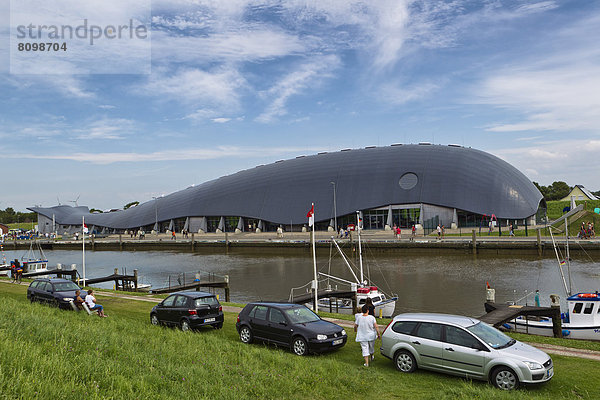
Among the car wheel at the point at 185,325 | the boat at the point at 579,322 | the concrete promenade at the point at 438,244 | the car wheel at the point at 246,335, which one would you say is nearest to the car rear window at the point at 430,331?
the car wheel at the point at 246,335

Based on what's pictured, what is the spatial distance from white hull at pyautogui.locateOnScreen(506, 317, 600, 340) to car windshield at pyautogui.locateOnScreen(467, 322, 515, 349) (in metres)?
12.1

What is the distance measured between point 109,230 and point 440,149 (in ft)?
326

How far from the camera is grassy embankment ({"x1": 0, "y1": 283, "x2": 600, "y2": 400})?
26.5 ft

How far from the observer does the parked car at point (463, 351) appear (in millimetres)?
10405

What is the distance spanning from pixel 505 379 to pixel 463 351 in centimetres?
108

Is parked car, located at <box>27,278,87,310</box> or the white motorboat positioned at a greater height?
parked car, located at <box>27,278,87,310</box>

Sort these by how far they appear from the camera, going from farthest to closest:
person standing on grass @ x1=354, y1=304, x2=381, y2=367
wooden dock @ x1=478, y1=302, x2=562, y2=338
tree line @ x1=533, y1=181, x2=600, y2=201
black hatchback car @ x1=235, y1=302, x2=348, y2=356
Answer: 1. tree line @ x1=533, y1=181, x2=600, y2=201
2. wooden dock @ x1=478, y1=302, x2=562, y2=338
3. black hatchback car @ x1=235, y1=302, x2=348, y2=356
4. person standing on grass @ x1=354, y1=304, x2=381, y2=367

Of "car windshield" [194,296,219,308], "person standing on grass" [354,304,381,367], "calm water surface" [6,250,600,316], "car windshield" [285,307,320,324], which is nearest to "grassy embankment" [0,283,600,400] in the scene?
"person standing on grass" [354,304,381,367]

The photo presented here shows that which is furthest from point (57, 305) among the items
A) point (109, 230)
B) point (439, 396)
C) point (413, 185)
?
point (109, 230)

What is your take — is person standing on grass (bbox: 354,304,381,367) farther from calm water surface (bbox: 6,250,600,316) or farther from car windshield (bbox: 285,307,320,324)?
calm water surface (bbox: 6,250,600,316)

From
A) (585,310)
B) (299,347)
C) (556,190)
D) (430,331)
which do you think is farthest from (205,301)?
(556,190)

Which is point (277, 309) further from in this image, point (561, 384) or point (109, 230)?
point (109, 230)

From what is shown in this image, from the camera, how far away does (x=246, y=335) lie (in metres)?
15.2

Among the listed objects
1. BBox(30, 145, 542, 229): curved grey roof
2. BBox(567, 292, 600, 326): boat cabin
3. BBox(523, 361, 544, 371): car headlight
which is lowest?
BBox(567, 292, 600, 326): boat cabin
